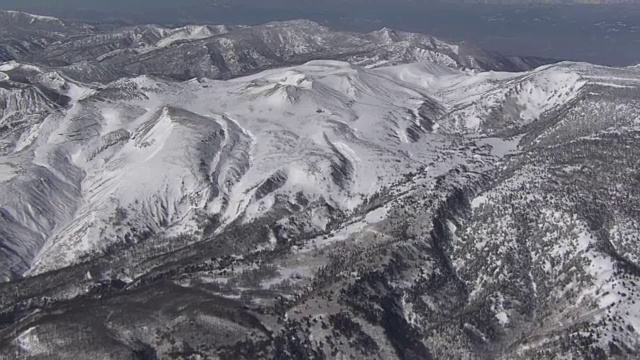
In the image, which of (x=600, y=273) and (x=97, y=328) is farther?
(x=600, y=273)

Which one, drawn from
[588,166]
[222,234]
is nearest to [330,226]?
[222,234]

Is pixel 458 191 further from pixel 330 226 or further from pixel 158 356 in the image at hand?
pixel 158 356

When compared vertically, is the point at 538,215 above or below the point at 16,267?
above

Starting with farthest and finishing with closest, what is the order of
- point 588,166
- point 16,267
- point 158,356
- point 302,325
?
point 588,166 → point 16,267 → point 302,325 → point 158,356

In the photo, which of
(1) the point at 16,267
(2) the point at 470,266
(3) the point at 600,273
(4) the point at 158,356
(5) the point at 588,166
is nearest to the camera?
(4) the point at 158,356

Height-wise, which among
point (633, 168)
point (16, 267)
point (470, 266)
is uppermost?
point (633, 168)

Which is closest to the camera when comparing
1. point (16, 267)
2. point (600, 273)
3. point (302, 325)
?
point (302, 325)

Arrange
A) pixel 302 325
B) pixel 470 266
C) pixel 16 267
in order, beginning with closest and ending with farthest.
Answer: pixel 302 325 < pixel 470 266 < pixel 16 267

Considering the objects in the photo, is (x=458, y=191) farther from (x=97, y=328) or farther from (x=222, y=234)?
(x=97, y=328)

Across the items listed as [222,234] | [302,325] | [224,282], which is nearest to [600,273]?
[302,325]
